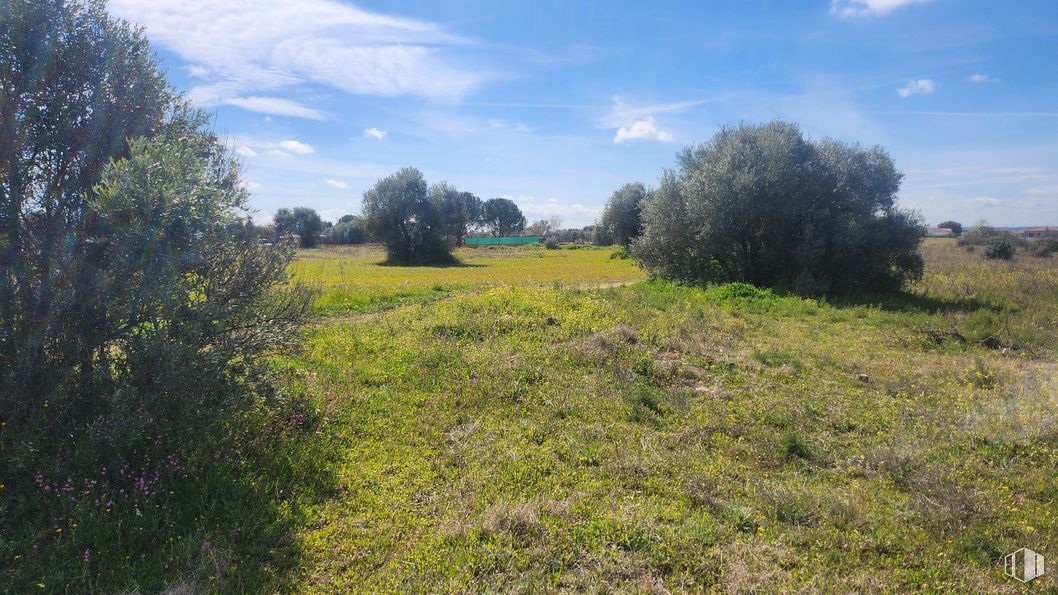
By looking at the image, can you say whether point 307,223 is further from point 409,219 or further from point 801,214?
point 801,214

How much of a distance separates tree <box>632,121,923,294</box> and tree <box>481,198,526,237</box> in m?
116

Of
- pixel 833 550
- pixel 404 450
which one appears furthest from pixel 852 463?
pixel 404 450

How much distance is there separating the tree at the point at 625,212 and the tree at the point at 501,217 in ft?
277

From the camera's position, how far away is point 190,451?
5559mm

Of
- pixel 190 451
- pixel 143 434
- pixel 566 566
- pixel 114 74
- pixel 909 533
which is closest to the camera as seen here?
pixel 566 566

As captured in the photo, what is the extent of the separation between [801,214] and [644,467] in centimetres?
1706

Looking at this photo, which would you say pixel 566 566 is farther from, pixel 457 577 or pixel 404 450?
pixel 404 450

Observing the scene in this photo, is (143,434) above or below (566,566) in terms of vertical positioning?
above

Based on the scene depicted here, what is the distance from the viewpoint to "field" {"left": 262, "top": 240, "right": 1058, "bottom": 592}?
14.4ft

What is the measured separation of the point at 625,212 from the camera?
50.7 m

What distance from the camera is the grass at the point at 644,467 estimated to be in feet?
14.2

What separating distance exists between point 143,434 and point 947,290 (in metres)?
23.1

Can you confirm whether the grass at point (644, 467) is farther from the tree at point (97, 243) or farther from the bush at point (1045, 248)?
the bush at point (1045, 248)

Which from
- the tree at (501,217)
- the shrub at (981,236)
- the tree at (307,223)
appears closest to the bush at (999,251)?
the shrub at (981,236)
